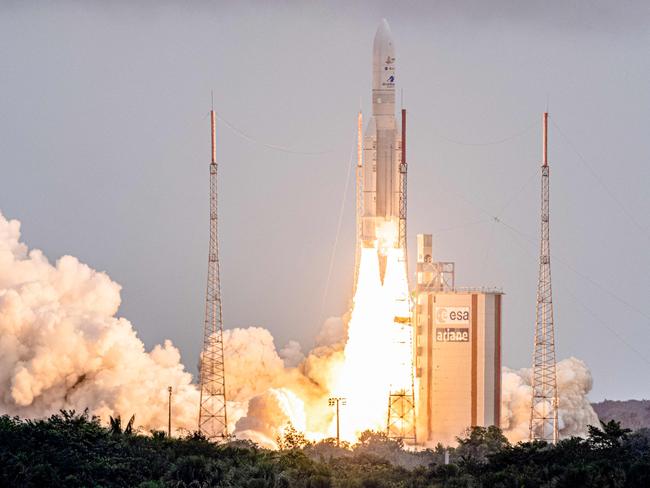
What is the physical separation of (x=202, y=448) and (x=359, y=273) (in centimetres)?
2825

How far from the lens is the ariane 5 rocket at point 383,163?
91.6 meters

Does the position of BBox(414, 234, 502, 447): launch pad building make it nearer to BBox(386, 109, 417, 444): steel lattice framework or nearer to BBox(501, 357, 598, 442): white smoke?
BBox(386, 109, 417, 444): steel lattice framework

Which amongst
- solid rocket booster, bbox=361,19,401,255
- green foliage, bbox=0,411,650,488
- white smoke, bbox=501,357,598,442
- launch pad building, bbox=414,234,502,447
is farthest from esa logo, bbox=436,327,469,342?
green foliage, bbox=0,411,650,488

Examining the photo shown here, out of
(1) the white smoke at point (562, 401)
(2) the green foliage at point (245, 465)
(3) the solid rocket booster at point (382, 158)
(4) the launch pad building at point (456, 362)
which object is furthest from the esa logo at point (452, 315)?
(2) the green foliage at point (245, 465)

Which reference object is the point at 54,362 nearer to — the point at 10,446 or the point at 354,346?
the point at 354,346

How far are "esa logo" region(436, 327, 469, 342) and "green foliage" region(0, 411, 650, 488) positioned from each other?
20.6 metres

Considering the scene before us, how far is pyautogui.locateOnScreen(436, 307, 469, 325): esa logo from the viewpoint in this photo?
92188 mm

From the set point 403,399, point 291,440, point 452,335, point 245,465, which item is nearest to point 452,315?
point 452,335

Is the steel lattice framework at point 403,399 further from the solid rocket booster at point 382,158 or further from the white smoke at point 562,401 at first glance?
the white smoke at point 562,401

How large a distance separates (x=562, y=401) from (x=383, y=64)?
832 inches

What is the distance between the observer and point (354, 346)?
9488 centimetres

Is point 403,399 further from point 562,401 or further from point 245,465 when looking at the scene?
point 245,465

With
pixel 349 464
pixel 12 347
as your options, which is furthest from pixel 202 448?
pixel 12 347

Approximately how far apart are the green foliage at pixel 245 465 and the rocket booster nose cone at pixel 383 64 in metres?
24.3
